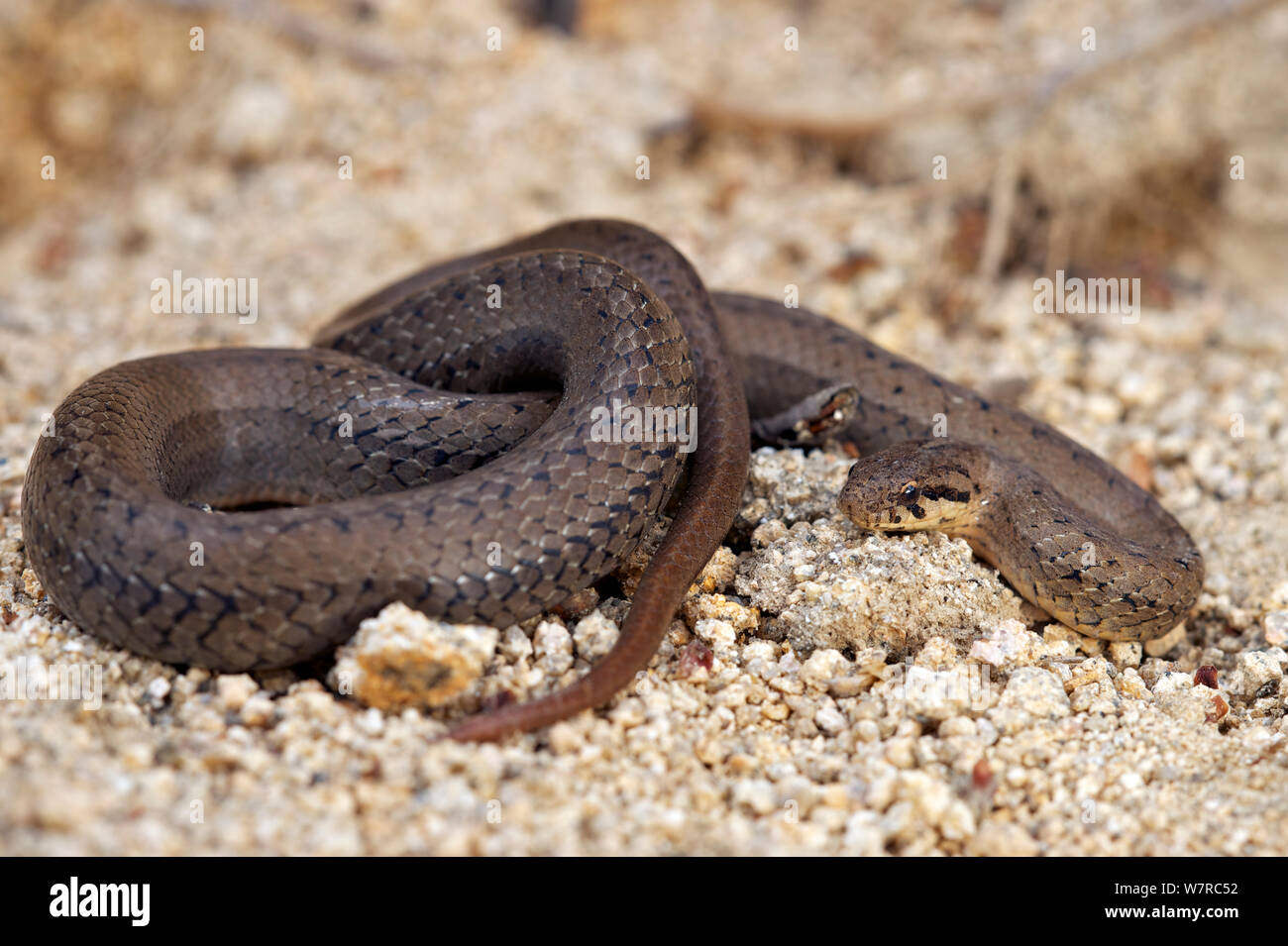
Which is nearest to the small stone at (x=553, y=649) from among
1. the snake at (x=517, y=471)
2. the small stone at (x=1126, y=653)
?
the snake at (x=517, y=471)

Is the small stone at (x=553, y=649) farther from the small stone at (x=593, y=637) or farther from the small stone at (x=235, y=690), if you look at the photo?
the small stone at (x=235, y=690)

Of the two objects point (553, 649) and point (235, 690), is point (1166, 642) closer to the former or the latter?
point (553, 649)

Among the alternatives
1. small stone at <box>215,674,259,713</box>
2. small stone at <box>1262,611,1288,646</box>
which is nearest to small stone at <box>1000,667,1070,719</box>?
small stone at <box>1262,611,1288,646</box>

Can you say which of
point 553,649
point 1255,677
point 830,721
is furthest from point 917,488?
point 553,649

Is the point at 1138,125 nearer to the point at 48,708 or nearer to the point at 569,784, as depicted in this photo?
the point at 569,784

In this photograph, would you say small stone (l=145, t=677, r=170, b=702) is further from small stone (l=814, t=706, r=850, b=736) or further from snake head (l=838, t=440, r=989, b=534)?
snake head (l=838, t=440, r=989, b=534)
